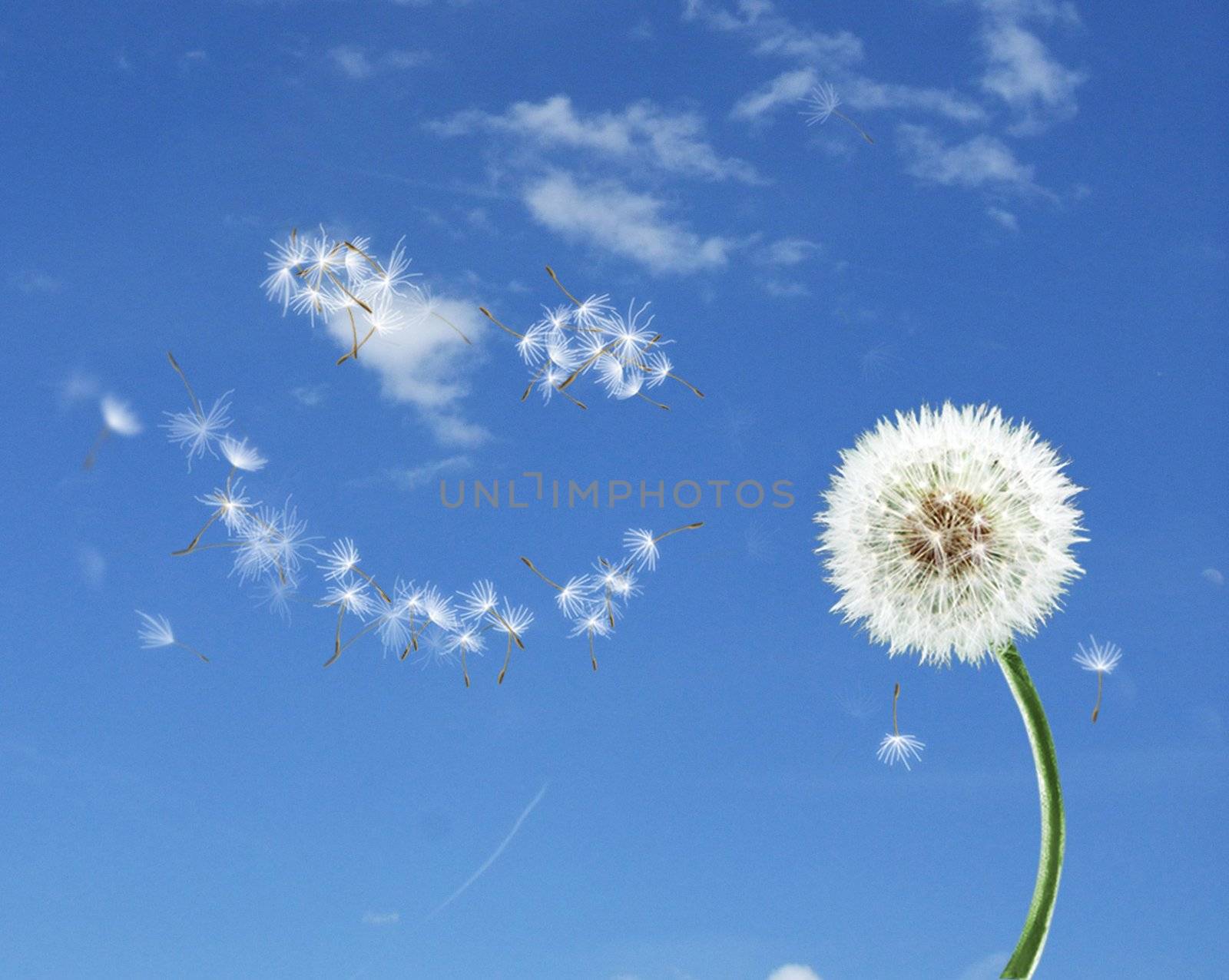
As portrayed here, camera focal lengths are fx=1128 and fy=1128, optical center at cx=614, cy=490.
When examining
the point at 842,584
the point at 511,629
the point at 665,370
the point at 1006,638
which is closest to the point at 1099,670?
the point at 1006,638

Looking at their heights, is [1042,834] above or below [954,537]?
below

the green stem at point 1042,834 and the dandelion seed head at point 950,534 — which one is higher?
the dandelion seed head at point 950,534

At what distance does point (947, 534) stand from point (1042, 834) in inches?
35.9

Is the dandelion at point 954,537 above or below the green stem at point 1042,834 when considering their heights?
above

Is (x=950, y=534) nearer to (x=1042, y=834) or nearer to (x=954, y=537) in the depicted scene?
(x=954, y=537)

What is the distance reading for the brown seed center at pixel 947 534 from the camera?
11.3ft

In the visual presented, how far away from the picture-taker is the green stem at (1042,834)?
3.22m

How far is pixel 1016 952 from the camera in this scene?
10.7 feet

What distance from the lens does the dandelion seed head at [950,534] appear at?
344 cm

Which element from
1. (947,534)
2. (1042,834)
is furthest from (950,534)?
(1042,834)

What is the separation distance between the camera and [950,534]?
3.45m

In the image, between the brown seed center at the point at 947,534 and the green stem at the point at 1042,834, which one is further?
the brown seed center at the point at 947,534

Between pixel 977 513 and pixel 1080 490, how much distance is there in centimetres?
34

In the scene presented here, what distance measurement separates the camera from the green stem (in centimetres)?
322
